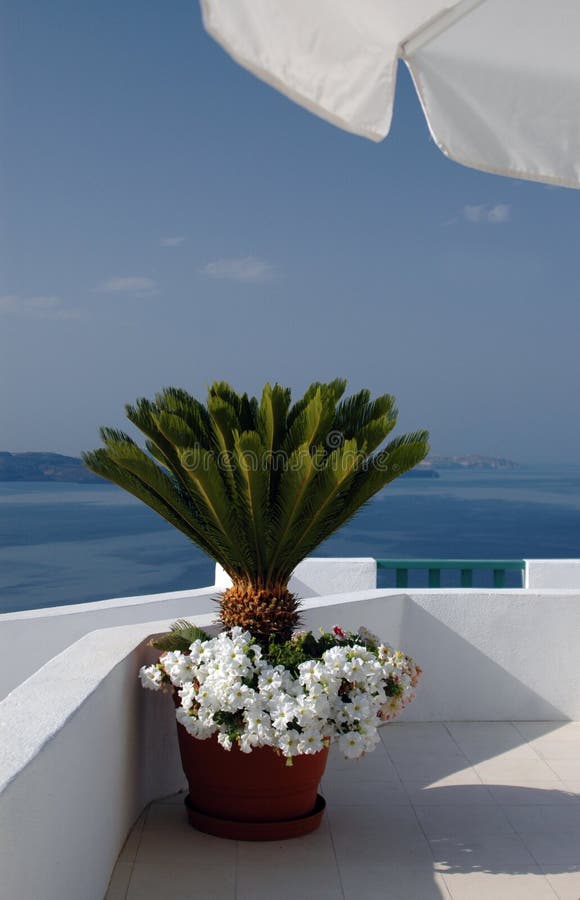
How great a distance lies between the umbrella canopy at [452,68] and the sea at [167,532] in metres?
19.7

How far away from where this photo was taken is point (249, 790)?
342 cm

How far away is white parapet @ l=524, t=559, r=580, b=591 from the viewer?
7.54 metres

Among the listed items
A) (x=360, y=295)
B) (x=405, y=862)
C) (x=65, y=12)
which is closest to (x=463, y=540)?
(x=360, y=295)

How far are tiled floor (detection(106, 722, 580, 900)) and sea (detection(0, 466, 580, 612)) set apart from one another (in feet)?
58.5

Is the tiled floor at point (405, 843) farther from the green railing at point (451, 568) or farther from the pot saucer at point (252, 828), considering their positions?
the green railing at point (451, 568)

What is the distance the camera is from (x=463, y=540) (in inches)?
989

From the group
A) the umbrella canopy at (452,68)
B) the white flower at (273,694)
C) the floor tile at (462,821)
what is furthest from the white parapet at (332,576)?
the umbrella canopy at (452,68)

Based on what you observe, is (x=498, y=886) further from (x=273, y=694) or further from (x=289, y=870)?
(x=273, y=694)

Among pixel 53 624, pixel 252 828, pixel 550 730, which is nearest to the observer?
pixel 252 828

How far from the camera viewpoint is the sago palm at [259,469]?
362cm

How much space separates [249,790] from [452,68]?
8.29 ft

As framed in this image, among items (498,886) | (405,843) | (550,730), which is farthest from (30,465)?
(498,886)

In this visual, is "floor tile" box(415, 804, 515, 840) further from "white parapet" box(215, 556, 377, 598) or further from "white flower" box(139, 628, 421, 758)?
"white parapet" box(215, 556, 377, 598)

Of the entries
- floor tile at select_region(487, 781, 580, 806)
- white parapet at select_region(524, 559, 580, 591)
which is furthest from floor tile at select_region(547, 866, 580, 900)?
white parapet at select_region(524, 559, 580, 591)
